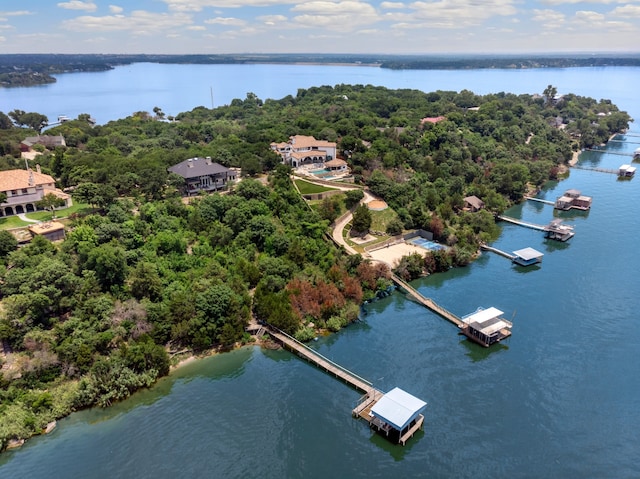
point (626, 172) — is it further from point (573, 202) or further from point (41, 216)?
point (41, 216)

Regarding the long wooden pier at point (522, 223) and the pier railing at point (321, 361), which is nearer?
the pier railing at point (321, 361)

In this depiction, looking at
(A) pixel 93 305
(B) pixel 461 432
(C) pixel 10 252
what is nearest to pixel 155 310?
(A) pixel 93 305

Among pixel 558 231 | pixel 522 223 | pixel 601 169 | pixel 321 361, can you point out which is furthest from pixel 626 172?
pixel 321 361

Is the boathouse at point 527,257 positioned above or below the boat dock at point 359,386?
above

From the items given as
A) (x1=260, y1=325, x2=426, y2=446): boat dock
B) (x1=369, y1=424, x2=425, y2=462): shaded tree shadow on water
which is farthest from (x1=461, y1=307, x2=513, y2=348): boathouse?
(x1=369, y1=424, x2=425, y2=462): shaded tree shadow on water

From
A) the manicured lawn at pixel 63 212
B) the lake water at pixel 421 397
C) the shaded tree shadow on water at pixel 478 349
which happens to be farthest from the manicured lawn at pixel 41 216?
the shaded tree shadow on water at pixel 478 349

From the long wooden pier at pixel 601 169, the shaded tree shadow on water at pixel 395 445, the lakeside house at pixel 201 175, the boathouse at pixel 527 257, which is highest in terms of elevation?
the lakeside house at pixel 201 175

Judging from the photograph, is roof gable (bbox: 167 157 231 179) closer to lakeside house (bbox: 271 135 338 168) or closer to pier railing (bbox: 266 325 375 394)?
lakeside house (bbox: 271 135 338 168)

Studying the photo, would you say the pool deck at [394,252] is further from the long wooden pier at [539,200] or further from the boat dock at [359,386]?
the long wooden pier at [539,200]
